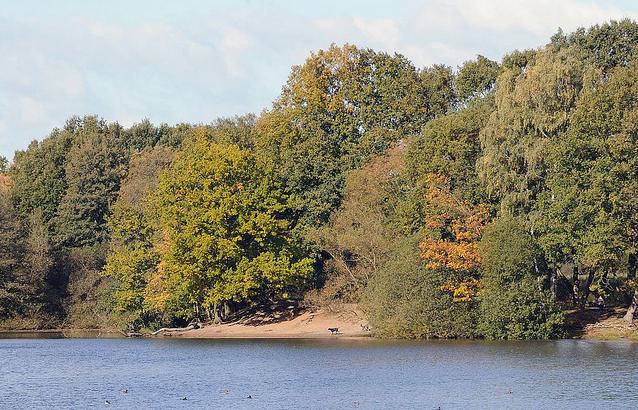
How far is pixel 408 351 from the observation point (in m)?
61.9

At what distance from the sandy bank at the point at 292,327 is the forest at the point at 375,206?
159 cm

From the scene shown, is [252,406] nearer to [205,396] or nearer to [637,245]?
[205,396]

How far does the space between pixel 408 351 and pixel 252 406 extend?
21.5 meters

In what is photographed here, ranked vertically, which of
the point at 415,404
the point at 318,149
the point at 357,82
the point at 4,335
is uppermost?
the point at 357,82

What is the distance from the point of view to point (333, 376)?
51.3 metres

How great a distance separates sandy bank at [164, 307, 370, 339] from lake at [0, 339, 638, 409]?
8.18 meters

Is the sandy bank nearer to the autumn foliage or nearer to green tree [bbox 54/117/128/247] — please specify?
the autumn foliage

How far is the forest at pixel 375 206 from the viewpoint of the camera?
67.9 meters

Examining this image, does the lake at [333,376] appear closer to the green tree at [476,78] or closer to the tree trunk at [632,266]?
the tree trunk at [632,266]

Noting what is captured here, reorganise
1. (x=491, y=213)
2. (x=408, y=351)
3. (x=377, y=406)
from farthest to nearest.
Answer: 1. (x=491, y=213)
2. (x=408, y=351)
3. (x=377, y=406)

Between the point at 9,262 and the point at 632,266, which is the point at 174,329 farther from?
the point at 632,266

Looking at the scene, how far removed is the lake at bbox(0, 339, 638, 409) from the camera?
4269cm

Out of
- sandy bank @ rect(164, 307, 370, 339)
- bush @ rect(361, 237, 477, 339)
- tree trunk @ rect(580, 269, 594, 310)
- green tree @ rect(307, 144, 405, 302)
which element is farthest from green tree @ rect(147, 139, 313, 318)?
tree trunk @ rect(580, 269, 594, 310)

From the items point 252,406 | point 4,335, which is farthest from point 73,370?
point 4,335
